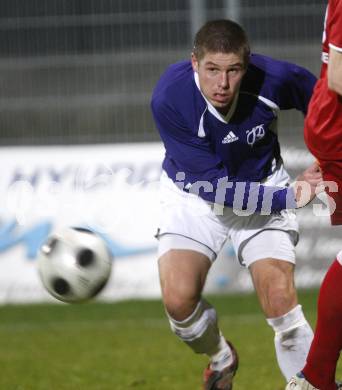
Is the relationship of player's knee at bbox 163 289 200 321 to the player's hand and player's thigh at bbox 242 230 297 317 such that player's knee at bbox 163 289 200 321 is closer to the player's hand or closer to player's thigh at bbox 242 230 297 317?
player's thigh at bbox 242 230 297 317

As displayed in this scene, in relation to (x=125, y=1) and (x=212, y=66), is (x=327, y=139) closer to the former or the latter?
(x=212, y=66)

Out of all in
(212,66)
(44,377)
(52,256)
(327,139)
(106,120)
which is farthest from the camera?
(106,120)

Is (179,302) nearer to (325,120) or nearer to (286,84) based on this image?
(286,84)

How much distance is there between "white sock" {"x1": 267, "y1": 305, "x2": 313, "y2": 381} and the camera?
19.1 ft

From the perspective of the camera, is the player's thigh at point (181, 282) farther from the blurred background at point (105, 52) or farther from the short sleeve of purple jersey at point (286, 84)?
the blurred background at point (105, 52)

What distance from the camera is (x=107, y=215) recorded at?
11852 millimetres

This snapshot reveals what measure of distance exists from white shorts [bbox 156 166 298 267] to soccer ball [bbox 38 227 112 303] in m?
0.38

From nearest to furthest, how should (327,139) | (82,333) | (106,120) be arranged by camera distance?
(327,139) < (82,333) < (106,120)

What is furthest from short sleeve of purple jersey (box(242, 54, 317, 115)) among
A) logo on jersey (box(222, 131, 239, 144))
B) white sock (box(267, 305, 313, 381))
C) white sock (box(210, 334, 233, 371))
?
white sock (box(210, 334, 233, 371))

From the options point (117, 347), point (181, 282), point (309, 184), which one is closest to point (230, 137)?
point (309, 184)

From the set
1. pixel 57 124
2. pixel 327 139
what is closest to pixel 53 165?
pixel 57 124

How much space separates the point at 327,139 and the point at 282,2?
7.09 m

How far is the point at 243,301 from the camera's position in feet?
38.4

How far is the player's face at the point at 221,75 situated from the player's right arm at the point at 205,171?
345mm
